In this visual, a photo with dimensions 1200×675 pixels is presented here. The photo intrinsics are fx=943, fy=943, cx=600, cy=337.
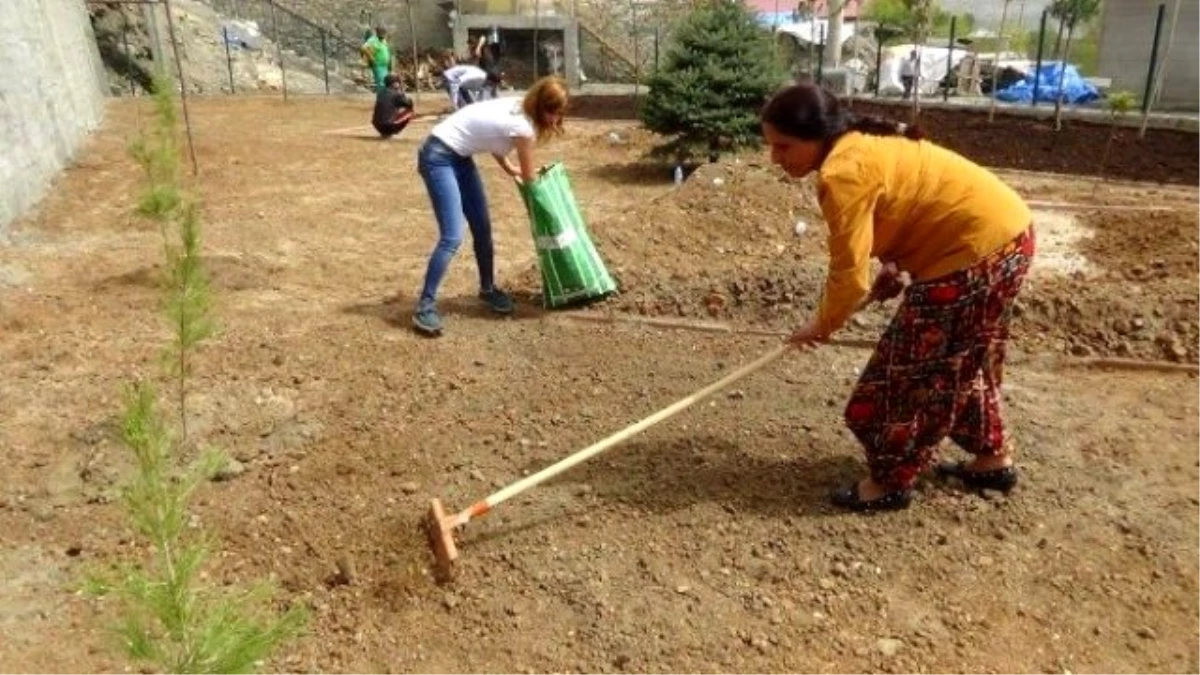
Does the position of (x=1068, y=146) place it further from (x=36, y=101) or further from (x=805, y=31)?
(x=805, y=31)

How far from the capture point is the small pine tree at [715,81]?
30.2 ft

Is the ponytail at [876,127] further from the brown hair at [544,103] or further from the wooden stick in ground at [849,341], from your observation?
the brown hair at [544,103]

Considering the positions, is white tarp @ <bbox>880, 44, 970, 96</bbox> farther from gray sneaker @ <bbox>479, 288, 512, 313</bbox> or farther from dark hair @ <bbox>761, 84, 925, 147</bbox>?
dark hair @ <bbox>761, 84, 925, 147</bbox>

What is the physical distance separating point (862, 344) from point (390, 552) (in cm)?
260

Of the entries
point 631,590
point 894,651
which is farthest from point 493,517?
point 894,651

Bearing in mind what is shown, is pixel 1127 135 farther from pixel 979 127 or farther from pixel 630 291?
pixel 630 291

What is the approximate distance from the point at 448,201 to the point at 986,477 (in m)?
2.79

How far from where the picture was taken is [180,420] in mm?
3803

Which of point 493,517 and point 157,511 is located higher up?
point 157,511

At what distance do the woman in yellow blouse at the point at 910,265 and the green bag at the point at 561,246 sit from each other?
2186mm

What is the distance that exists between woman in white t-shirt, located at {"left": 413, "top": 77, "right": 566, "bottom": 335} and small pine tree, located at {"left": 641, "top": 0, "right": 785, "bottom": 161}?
185 inches

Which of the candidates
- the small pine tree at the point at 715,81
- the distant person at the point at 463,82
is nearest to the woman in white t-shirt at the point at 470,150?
the small pine tree at the point at 715,81

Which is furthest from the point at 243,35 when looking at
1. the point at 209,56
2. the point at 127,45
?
the point at 127,45

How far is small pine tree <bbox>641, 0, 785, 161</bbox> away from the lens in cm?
922
